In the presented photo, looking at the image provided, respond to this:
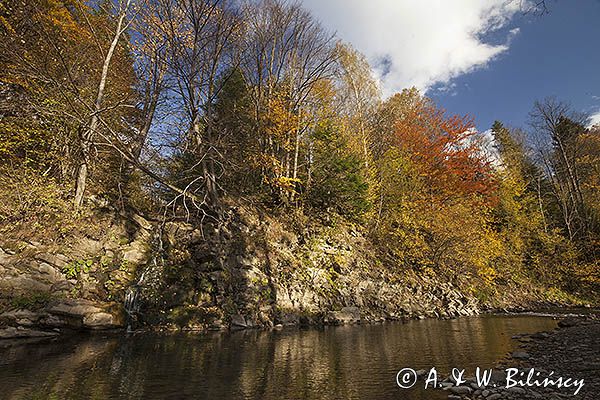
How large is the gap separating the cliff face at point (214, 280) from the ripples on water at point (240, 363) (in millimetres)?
1232

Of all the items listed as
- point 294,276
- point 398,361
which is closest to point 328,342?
point 398,361

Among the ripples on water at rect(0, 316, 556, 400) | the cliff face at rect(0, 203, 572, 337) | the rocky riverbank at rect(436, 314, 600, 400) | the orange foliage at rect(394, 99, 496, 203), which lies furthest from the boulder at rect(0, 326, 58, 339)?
the orange foliage at rect(394, 99, 496, 203)

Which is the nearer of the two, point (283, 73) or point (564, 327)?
point (564, 327)

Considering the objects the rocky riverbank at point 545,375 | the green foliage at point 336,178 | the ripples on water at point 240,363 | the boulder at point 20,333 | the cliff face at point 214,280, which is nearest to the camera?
the rocky riverbank at point 545,375

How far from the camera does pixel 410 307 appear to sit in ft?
53.6

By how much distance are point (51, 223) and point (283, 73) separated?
51.2 ft

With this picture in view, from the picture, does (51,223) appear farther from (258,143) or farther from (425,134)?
(425,134)

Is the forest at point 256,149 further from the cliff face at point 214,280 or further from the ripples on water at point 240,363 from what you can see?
the ripples on water at point 240,363

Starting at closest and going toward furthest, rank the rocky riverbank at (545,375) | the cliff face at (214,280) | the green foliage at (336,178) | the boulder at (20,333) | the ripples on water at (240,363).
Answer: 1. the rocky riverbank at (545,375)
2. the ripples on water at (240,363)
3. the boulder at (20,333)
4. the cliff face at (214,280)
5. the green foliage at (336,178)

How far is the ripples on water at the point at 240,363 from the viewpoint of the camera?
529 cm

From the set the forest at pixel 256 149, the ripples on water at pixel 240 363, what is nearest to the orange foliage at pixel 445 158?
the forest at pixel 256 149

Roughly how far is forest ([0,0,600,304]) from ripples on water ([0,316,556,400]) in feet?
18.9

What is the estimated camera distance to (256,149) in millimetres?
18875

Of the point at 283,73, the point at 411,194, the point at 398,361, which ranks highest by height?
the point at 283,73
